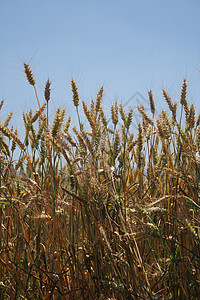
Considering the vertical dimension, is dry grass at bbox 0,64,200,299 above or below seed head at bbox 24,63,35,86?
below

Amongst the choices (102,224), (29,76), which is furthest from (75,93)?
(102,224)

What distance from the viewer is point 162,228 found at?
191 cm

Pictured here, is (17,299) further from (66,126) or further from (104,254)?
(66,126)

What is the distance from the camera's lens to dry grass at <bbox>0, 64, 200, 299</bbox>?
1.51 meters

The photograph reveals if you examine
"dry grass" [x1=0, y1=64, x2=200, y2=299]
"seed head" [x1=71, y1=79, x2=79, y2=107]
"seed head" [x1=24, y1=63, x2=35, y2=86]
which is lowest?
"dry grass" [x1=0, y1=64, x2=200, y2=299]

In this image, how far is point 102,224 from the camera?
5.08 ft

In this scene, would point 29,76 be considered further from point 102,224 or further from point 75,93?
point 102,224

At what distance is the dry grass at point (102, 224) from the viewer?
1.51 metres

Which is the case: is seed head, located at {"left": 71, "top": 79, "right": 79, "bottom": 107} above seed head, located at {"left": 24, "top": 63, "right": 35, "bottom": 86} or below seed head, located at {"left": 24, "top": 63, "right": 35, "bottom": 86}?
below

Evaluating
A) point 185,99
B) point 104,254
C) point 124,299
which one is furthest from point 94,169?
point 185,99

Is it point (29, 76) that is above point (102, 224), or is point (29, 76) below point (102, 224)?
above

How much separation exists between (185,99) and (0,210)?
55.3 inches

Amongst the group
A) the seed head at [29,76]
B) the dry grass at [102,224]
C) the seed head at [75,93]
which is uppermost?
the seed head at [29,76]

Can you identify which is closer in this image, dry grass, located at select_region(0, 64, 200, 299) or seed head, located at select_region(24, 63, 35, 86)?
dry grass, located at select_region(0, 64, 200, 299)
